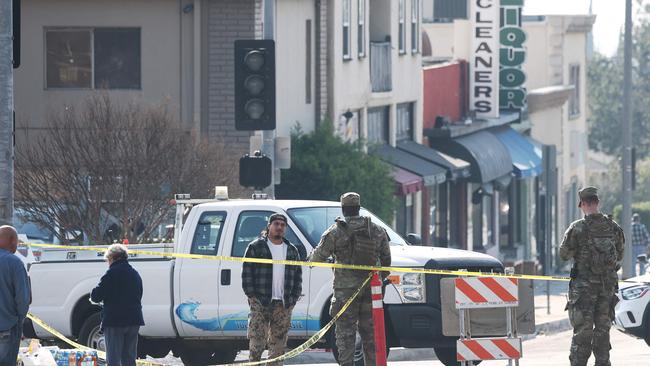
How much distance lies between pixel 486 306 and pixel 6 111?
15.2 feet

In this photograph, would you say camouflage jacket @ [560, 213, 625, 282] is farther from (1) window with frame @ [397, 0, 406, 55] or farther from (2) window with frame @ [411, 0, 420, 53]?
(2) window with frame @ [411, 0, 420, 53]

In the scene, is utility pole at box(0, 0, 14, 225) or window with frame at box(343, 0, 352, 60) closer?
utility pole at box(0, 0, 14, 225)

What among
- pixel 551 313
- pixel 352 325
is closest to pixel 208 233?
pixel 352 325

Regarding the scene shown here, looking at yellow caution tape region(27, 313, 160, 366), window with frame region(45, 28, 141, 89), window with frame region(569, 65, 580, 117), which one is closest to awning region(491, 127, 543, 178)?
window with frame region(569, 65, 580, 117)

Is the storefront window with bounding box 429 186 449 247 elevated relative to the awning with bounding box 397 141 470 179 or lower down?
lower down

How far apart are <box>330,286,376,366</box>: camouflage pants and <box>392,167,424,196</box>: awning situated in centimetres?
1952

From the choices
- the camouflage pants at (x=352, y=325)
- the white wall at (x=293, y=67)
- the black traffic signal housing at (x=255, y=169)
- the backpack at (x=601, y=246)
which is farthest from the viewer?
the white wall at (x=293, y=67)

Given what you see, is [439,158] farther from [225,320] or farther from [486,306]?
[486,306]

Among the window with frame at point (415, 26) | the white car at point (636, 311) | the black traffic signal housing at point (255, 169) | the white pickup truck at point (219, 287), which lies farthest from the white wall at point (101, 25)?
the white pickup truck at point (219, 287)

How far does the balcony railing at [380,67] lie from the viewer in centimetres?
3762

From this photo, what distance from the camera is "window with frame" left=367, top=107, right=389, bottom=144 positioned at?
37719 millimetres

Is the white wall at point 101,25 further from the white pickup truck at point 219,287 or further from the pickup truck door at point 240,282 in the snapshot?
the pickup truck door at point 240,282

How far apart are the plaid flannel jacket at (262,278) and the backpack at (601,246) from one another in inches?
Answer: 108

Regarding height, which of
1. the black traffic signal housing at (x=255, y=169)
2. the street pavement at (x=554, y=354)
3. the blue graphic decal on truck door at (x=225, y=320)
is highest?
the black traffic signal housing at (x=255, y=169)
